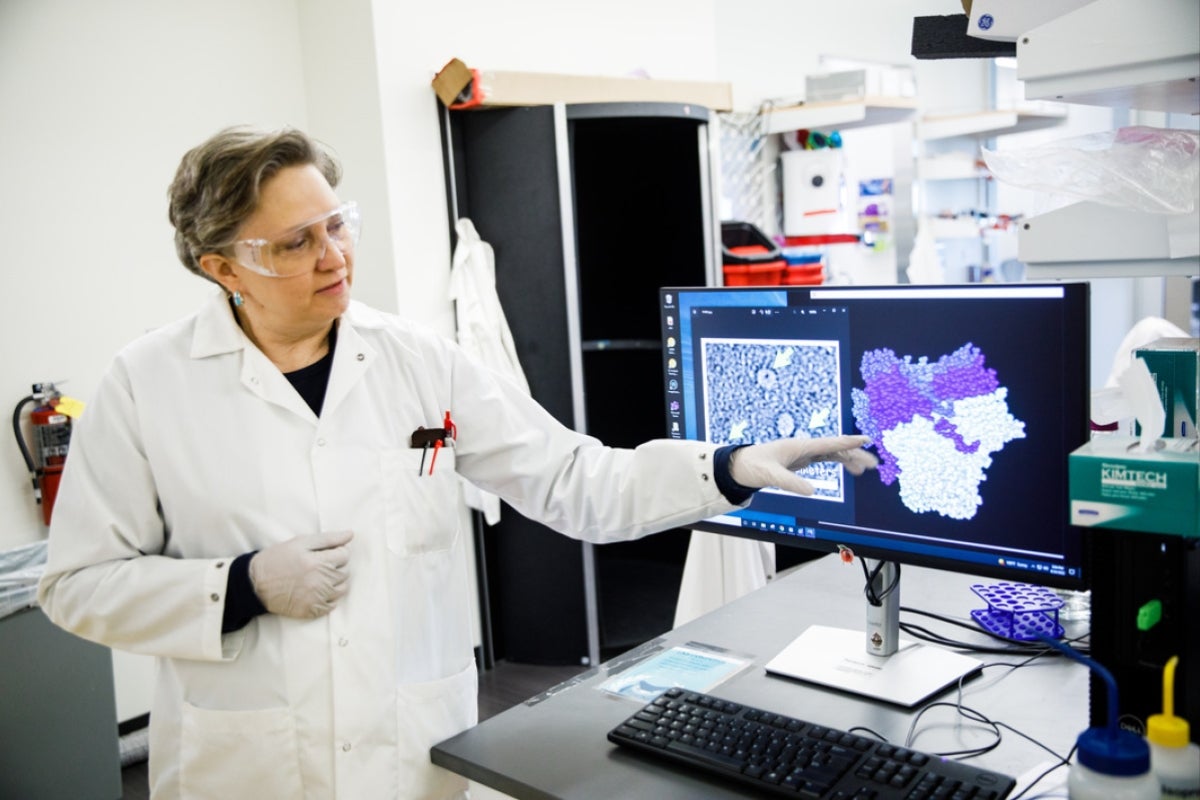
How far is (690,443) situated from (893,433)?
28 cm

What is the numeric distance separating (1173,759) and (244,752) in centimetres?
111

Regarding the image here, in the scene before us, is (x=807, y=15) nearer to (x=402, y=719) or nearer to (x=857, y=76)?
(x=857, y=76)

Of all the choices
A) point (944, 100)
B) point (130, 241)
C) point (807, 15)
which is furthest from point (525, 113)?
point (944, 100)

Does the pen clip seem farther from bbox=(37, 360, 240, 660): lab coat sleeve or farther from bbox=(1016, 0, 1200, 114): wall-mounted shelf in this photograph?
bbox=(1016, 0, 1200, 114): wall-mounted shelf

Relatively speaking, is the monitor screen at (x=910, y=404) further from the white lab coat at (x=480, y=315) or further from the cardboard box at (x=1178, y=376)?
the white lab coat at (x=480, y=315)

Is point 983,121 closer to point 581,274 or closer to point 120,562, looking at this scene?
point 581,274

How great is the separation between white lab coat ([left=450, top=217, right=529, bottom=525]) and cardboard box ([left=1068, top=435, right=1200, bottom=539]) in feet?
7.98

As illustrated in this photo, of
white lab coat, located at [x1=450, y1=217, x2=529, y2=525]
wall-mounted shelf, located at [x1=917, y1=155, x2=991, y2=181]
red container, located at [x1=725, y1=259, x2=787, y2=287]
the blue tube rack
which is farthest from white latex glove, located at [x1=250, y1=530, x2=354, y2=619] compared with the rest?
wall-mounted shelf, located at [x1=917, y1=155, x2=991, y2=181]

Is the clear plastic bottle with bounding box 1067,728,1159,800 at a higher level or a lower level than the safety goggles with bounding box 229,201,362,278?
lower

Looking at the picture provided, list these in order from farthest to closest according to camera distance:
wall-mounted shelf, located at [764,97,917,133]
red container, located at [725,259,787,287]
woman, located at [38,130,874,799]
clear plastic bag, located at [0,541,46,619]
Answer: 1. wall-mounted shelf, located at [764,97,917,133]
2. red container, located at [725,259,787,287]
3. clear plastic bag, located at [0,541,46,619]
4. woman, located at [38,130,874,799]

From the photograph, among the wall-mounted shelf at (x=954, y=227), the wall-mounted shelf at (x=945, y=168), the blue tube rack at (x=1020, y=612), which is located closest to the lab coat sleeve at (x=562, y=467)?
the blue tube rack at (x=1020, y=612)

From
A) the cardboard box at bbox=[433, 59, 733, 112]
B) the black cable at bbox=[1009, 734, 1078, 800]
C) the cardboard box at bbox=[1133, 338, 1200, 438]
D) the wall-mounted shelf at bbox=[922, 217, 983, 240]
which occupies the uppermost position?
the cardboard box at bbox=[433, 59, 733, 112]

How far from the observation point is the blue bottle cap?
85cm

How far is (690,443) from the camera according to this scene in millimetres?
1425
